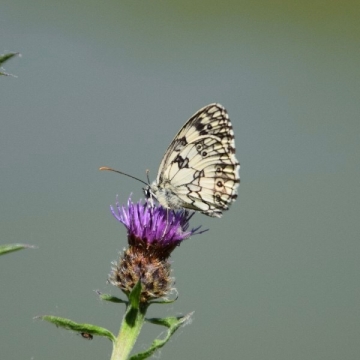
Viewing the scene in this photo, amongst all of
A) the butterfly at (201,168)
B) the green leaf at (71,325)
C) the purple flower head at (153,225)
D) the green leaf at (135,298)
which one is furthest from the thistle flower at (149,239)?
the green leaf at (71,325)

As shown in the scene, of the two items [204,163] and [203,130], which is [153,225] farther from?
[203,130]

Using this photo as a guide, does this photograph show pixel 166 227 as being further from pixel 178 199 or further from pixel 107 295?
pixel 107 295

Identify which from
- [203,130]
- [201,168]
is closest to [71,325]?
[201,168]

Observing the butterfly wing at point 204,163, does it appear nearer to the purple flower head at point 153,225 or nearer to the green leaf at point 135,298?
the purple flower head at point 153,225

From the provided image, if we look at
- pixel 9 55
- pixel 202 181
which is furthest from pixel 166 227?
pixel 9 55

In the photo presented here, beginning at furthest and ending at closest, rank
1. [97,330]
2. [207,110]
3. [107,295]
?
[207,110] → [107,295] → [97,330]

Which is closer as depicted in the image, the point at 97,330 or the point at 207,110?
the point at 97,330

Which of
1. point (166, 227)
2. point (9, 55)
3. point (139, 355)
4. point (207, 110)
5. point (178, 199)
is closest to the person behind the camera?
point (9, 55)
